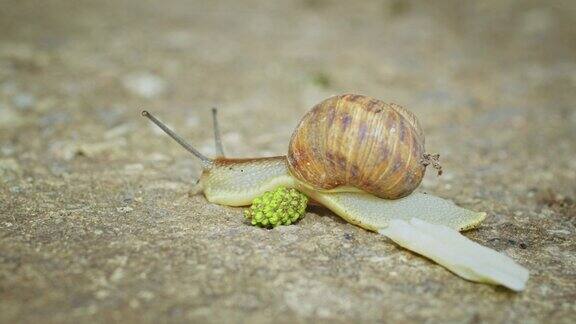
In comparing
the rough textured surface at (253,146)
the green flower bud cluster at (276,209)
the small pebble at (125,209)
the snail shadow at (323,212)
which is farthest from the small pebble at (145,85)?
the green flower bud cluster at (276,209)

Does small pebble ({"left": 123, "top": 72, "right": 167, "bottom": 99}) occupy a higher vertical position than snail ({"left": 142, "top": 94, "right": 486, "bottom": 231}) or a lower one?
higher

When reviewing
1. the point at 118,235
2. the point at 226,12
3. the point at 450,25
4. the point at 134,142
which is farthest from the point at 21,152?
the point at 450,25

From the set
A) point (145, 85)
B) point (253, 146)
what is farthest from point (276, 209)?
point (145, 85)

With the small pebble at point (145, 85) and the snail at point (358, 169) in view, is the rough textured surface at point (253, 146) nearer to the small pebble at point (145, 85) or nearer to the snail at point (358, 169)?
the small pebble at point (145, 85)

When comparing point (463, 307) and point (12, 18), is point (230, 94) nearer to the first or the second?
point (12, 18)

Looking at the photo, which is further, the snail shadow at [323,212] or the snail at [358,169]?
the snail shadow at [323,212]

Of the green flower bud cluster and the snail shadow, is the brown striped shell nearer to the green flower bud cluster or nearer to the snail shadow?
the green flower bud cluster

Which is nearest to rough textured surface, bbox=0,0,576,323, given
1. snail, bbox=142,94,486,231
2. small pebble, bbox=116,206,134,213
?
small pebble, bbox=116,206,134,213
